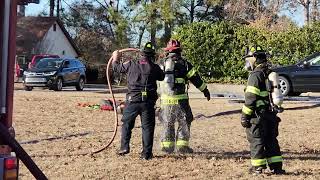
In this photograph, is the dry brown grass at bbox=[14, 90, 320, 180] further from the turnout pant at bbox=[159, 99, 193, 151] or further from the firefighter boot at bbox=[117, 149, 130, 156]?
the turnout pant at bbox=[159, 99, 193, 151]

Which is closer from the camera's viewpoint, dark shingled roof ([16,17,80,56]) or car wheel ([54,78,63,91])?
car wheel ([54,78,63,91])

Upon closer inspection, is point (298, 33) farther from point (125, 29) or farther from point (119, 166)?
point (125, 29)

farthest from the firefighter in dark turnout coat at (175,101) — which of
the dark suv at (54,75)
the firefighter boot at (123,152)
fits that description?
the dark suv at (54,75)

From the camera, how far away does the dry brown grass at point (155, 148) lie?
8156mm

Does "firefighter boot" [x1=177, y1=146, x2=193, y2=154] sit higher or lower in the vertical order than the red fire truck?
lower

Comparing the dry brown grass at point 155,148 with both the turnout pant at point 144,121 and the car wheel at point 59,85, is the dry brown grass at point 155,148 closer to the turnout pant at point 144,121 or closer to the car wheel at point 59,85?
the turnout pant at point 144,121

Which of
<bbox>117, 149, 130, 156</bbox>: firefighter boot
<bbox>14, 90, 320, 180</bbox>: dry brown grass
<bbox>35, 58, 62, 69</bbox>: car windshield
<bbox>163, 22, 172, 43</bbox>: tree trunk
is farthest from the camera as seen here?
<bbox>163, 22, 172, 43</bbox>: tree trunk

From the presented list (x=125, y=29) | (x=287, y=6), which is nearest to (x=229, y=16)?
(x=287, y=6)

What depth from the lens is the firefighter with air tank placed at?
8.05 meters

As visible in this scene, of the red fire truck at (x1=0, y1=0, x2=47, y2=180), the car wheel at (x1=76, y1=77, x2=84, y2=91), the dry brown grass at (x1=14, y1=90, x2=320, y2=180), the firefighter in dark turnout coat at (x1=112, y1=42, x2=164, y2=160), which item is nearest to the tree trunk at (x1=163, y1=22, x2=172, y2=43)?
the car wheel at (x1=76, y1=77, x2=84, y2=91)

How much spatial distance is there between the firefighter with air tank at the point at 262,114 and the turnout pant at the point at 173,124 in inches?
65.2

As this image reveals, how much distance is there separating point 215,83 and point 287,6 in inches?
384

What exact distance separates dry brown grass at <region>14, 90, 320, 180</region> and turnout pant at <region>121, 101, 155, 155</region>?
27cm

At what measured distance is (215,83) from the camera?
2886 centimetres
